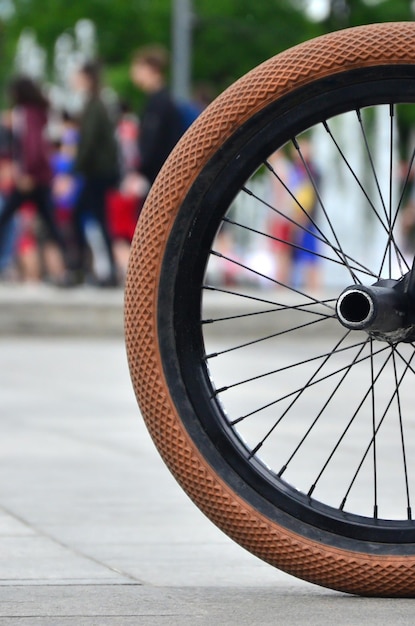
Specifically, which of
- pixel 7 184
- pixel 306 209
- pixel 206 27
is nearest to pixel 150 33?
pixel 206 27

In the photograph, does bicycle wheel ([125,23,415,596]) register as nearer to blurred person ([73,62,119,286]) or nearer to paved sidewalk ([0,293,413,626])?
paved sidewalk ([0,293,413,626])

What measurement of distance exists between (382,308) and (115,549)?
117 centimetres

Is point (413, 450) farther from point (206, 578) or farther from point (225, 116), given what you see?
point (225, 116)

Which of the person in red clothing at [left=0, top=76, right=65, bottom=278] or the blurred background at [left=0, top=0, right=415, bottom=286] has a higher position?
the blurred background at [left=0, top=0, right=415, bottom=286]

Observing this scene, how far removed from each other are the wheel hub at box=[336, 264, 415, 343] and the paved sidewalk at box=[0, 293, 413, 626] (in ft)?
1.84

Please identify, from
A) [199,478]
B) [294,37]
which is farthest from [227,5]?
[199,478]

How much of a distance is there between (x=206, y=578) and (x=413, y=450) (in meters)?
2.04

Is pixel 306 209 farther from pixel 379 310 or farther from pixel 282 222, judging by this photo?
pixel 379 310

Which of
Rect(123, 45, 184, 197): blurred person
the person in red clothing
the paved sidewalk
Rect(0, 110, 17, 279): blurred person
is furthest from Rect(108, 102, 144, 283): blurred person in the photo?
the paved sidewalk

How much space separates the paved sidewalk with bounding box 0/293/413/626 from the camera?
10.6 ft

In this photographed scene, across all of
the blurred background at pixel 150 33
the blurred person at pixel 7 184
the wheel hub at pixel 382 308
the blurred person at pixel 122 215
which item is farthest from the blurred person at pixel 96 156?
the blurred background at pixel 150 33

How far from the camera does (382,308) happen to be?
10.7ft

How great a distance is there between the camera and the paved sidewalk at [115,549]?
Answer: 10.6ft

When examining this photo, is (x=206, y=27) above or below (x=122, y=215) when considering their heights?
above
